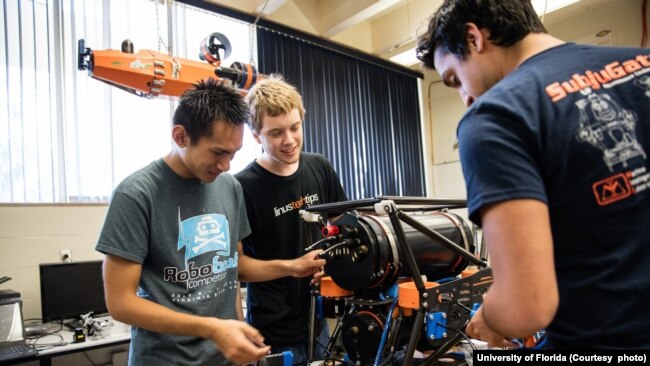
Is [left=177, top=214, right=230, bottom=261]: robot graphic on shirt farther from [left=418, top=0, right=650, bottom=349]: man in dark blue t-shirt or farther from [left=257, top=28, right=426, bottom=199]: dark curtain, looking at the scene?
[left=257, top=28, right=426, bottom=199]: dark curtain

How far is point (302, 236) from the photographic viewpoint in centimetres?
156

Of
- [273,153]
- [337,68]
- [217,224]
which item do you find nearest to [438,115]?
[337,68]

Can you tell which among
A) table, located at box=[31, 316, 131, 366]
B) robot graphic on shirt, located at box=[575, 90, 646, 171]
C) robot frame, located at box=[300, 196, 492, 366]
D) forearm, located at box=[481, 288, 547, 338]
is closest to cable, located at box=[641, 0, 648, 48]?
robot frame, located at box=[300, 196, 492, 366]

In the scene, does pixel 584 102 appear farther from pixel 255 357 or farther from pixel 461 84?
pixel 255 357

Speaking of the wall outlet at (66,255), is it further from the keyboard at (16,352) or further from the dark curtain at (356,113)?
the dark curtain at (356,113)

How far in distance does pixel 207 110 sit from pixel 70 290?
1993 millimetres

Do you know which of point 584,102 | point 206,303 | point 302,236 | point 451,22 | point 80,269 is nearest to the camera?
point 584,102

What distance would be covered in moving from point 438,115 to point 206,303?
451 centimetres

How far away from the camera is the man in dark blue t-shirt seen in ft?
2.04

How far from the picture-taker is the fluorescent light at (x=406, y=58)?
4391 millimetres

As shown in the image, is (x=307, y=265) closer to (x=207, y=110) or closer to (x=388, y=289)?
(x=388, y=289)

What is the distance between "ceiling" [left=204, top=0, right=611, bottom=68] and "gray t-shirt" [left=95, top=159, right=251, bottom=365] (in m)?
2.63

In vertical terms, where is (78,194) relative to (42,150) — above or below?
below

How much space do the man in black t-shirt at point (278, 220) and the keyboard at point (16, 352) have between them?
1.14 meters
